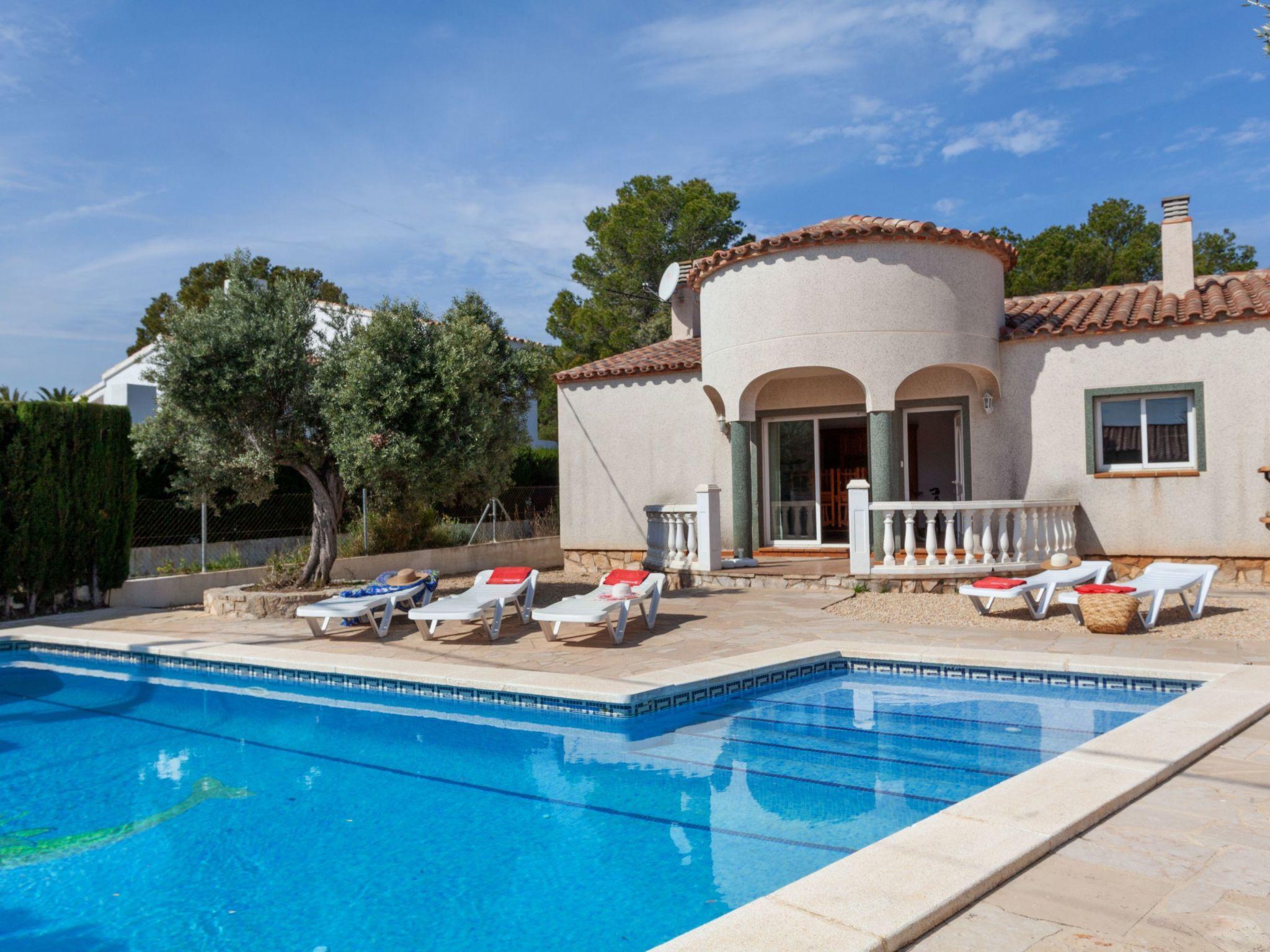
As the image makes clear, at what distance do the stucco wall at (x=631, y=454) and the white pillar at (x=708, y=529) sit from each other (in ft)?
6.64

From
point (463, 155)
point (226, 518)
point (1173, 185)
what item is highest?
point (463, 155)

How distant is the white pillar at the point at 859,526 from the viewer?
14.2m

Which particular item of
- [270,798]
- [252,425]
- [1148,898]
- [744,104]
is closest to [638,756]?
[270,798]

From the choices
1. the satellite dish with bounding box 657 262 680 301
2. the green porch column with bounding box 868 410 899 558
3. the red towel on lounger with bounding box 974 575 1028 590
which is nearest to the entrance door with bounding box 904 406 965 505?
the green porch column with bounding box 868 410 899 558

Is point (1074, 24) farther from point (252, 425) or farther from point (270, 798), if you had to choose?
point (270, 798)

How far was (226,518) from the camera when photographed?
→ 18266 mm

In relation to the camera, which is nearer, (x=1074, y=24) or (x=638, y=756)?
(x=638, y=756)

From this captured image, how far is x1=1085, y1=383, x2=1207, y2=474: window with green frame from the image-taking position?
1456 centimetres

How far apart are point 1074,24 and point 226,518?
60.7ft

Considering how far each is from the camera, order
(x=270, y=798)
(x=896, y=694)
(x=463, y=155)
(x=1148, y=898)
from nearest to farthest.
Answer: (x=1148, y=898) < (x=270, y=798) < (x=896, y=694) < (x=463, y=155)

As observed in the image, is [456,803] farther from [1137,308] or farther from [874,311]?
[1137,308]

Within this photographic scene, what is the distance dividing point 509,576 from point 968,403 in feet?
29.2

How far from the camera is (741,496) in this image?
16953 mm

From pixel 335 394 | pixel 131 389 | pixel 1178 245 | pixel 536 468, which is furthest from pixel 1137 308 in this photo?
pixel 131 389
